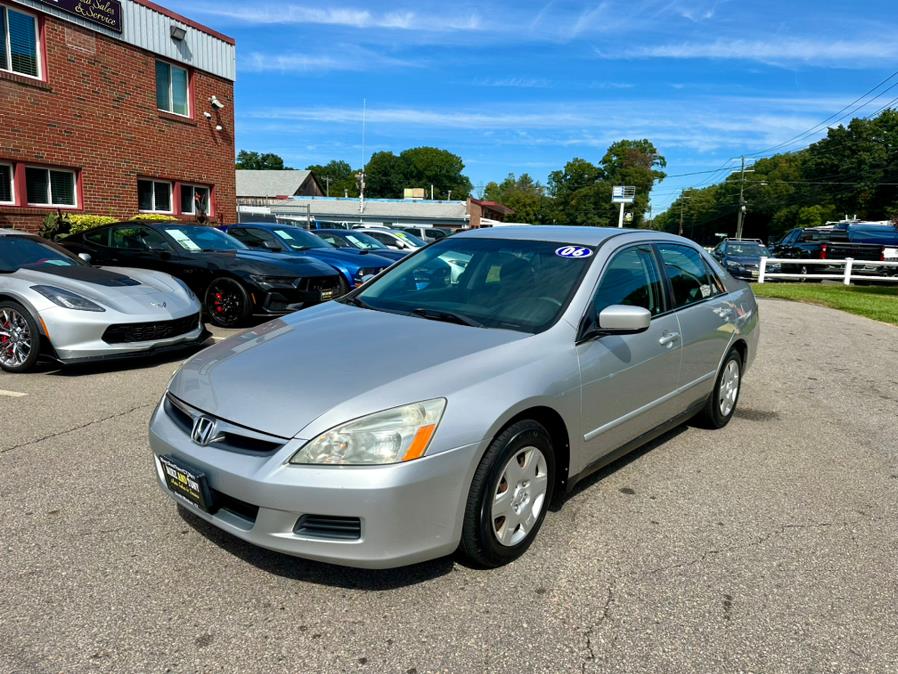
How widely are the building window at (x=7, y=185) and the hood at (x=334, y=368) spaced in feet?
43.4

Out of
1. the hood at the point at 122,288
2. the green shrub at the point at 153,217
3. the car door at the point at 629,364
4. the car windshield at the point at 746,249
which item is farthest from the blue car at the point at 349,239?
the car windshield at the point at 746,249

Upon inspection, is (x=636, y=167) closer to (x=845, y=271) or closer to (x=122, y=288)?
(x=845, y=271)

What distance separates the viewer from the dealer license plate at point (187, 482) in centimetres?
263

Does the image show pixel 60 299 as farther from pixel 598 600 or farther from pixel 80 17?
pixel 80 17

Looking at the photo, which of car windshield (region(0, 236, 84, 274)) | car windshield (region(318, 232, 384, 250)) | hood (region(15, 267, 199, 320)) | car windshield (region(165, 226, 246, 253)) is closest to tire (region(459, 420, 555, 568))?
hood (region(15, 267, 199, 320))

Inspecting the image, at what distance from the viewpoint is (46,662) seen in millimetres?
2227

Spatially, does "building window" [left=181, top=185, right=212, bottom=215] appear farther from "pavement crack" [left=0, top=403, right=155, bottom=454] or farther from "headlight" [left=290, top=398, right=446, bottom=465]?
"headlight" [left=290, top=398, right=446, bottom=465]

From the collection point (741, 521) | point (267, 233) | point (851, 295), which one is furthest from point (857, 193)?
point (741, 521)

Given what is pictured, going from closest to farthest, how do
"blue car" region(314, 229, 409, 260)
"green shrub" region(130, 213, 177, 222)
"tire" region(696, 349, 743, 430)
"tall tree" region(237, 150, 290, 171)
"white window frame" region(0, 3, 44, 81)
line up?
"tire" region(696, 349, 743, 430) → "white window frame" region(0, 3, 44, 81) → "blue car" region(314, 229, 409, 260) → "green shrub" region(130, 213, 177, 222) → "tall tree" region(237, 150, 290, 171)

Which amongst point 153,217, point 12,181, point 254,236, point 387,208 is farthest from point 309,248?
point 387,208

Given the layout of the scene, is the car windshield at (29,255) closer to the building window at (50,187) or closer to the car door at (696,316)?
the car door at (696,316)

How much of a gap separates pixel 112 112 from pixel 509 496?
16.4m

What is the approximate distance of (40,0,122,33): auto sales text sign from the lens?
1414 cm

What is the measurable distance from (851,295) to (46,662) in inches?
703
